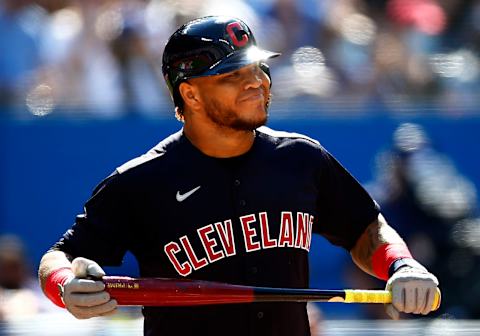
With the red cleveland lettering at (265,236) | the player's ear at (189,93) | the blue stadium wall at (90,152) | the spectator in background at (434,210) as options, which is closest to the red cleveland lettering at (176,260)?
the red cleveland lettering at (265,236)

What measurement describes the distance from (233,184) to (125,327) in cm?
136

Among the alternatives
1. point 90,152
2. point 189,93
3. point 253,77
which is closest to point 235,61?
point 253,77

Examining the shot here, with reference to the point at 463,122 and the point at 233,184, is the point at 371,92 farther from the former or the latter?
the point at 233,184

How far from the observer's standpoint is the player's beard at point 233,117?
3.16 m

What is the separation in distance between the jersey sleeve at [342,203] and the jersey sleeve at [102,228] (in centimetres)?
61

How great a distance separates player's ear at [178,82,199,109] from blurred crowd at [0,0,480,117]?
3399mm

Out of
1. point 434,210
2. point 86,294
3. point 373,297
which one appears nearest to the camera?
point 86,294

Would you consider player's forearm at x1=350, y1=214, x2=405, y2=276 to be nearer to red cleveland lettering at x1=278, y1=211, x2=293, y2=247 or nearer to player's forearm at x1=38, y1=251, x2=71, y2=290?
red cleveland lettering at x1=278, y1=211, x2=293, y2=247

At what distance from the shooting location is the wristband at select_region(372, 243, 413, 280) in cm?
316

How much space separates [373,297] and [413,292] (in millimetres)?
118

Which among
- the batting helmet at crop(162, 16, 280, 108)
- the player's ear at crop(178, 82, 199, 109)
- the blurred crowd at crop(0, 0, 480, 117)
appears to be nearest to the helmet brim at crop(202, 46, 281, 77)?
the batting helmet at crop(162, 16, 280, 108)

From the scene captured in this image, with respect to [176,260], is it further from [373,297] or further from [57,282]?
[373,297]

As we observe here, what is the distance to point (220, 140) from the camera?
10.7 feet

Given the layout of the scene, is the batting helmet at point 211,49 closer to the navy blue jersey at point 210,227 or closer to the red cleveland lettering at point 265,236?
the navy blue jersey at point 210,227
